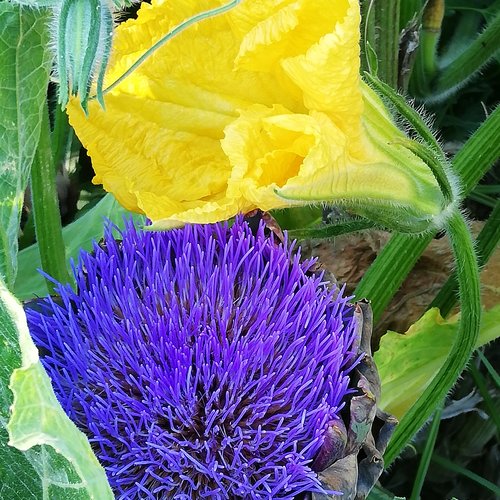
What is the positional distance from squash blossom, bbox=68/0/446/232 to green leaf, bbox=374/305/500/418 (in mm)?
179

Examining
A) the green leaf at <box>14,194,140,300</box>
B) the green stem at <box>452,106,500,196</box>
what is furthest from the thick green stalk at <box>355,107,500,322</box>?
the green leaf at <box>14,194,140,300</box>

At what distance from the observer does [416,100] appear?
86 centimetres

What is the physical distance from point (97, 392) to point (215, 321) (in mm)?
84

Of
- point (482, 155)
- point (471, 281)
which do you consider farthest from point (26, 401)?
point (482, 155)

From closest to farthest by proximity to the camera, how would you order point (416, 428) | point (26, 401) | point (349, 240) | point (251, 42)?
point (26, 401) → point (251, 42) → point (416, 428) → point (349, 240)

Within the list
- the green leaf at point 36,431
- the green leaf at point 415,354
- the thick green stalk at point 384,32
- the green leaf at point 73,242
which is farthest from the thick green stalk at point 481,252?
the green leaf at point 36,431

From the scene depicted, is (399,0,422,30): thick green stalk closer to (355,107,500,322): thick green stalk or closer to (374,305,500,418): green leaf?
(355,107,500,322): thick green stalk

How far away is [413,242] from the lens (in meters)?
0.67

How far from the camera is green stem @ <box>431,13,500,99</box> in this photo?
31.9 inches

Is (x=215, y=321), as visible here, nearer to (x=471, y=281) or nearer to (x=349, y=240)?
(x=471, y=281)

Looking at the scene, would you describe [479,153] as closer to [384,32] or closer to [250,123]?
[384,32]

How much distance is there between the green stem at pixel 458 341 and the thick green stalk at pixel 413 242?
3.2 inches

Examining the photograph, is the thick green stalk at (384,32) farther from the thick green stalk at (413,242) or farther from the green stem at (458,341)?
the green stem at (458,341)

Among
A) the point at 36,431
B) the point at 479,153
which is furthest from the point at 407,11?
the point at 36,431
